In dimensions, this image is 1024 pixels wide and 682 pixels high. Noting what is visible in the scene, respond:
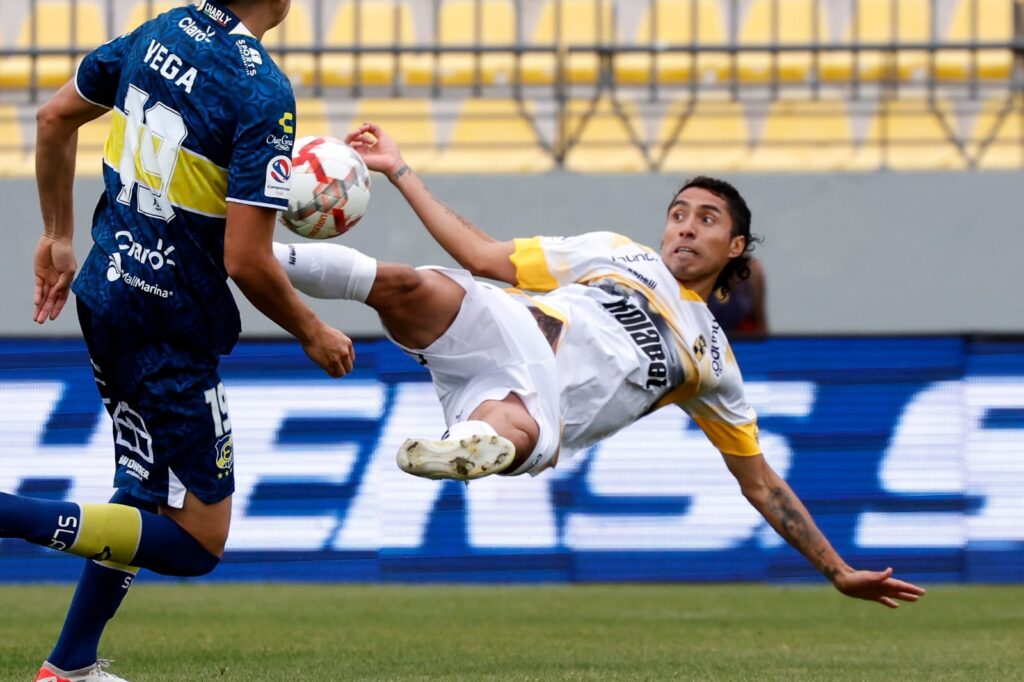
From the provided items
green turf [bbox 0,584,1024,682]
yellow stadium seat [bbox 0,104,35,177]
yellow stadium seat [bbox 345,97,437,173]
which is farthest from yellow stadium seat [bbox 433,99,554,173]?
green turf [bbox 0,584,1024,682]

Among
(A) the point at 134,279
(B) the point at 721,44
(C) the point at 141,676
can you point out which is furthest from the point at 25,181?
(A) the point at 134,279

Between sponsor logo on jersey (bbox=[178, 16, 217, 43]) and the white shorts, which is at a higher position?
sponsor logo on jersey (bbox=[178, 16, 217, 43])

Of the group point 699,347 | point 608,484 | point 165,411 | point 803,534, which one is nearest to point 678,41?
point 608,484

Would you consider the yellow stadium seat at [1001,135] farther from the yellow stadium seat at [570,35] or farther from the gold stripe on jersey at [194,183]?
the gold stripe on jersey at [194,183]

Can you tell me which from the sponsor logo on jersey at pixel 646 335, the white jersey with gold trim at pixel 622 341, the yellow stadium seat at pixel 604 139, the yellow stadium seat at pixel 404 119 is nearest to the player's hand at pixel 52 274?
the white jersey with gold trim at pixel 622 341

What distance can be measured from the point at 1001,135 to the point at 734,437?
706 cm

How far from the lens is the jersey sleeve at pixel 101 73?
4543 mm

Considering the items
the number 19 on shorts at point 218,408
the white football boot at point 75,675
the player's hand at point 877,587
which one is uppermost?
the number 19 on shorts at point 218,408

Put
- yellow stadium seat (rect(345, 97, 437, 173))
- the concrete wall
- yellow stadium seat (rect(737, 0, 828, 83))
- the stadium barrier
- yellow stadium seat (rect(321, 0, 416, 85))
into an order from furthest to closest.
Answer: yellow stadium seat (rect(321, 0, 416, 85)) < yellow stadium seat (rect(737, 0, 828, 83)) < yellow stadium seat (rect(345, 97, 437, 173)) < the concrete wall < the stadium barrier

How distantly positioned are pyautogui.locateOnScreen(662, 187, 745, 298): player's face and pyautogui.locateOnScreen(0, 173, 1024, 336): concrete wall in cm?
519

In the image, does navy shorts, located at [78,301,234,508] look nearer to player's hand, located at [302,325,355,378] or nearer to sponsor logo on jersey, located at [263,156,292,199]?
player's hand, located at [302,325,355,378]

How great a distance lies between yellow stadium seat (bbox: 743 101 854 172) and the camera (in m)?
12.1

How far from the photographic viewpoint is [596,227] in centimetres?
→ 1135

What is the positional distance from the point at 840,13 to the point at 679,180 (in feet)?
7.68
